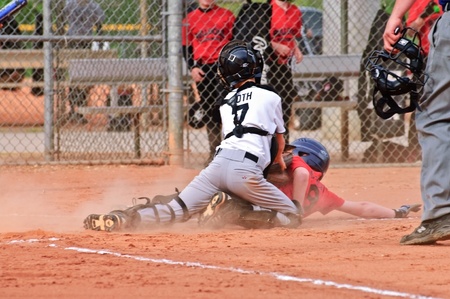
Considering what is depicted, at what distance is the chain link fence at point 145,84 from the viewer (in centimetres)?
1021

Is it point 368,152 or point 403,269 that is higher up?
point 368,152

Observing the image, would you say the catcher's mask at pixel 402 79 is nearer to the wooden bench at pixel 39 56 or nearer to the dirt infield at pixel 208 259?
the dirt infield at pixel 208 259

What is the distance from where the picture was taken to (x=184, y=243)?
535cm

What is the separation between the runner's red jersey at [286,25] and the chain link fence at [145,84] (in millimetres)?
277

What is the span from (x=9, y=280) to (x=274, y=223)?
8.04ft

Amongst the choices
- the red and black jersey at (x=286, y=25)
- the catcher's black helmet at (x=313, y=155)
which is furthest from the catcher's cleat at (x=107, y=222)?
the red and black jersey at (x=286, y=25)

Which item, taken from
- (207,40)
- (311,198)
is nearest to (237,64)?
(311,198)

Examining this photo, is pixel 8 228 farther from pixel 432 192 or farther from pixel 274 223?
pixel 432 192

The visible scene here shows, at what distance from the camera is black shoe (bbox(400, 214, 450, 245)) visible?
5.02 meters

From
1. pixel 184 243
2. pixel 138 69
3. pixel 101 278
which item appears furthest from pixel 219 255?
pixel 138 69

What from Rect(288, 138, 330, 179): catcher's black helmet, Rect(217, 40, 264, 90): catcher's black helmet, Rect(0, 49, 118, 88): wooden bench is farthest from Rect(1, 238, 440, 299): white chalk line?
Rect(0, 49, 118, 88): wooden bench

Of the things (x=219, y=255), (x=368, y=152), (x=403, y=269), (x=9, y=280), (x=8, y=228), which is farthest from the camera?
(x=368, y=152)

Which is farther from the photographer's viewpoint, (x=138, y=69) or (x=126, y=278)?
(x=138, y=69)

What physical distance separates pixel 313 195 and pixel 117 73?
4.43 meters
